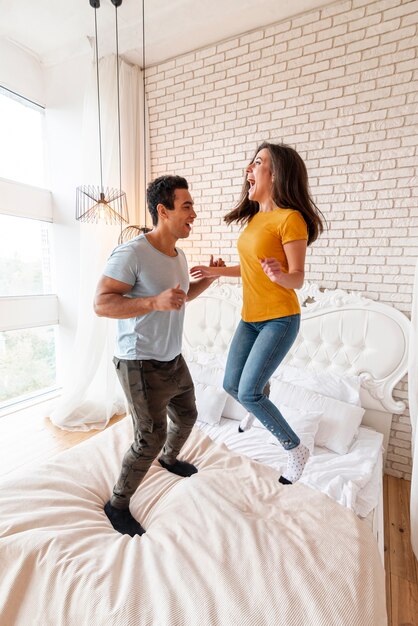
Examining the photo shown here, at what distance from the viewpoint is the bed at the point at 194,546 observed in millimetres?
1063

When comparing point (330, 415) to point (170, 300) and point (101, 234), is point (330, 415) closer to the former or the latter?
point (170, 300)

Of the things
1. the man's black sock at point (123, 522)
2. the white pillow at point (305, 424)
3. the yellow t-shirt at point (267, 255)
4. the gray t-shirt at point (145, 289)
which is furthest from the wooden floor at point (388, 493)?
the gray t-shirt at point (145, 289)

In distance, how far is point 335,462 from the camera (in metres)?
2.04

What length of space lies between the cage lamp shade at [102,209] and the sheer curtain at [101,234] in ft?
0.35

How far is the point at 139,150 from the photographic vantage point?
3.43 metres

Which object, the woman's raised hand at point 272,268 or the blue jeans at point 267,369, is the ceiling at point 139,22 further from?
the blue jeans at point 267,369

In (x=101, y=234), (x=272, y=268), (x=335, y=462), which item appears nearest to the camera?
(x=272, y=268)

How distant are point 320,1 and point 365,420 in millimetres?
3291

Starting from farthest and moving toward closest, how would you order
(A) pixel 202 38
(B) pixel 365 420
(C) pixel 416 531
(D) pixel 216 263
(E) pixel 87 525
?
(A) pixel 202 38, (B) pixel 365 420, (D) pixel 216 263, (C) pixel 416 531, (E) pixel 87 525

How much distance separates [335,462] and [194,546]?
1.13 meters

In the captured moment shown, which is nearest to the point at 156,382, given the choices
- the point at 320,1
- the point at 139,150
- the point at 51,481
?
the point at 51,481

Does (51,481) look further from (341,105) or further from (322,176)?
(341,105)

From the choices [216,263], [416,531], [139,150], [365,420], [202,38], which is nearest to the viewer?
[416,531]

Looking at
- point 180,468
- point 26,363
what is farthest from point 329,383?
point 26,363
